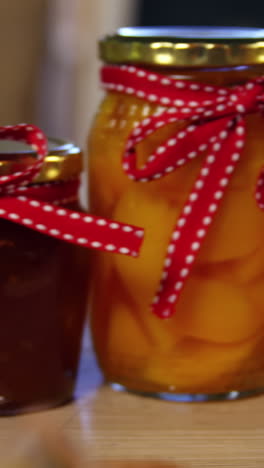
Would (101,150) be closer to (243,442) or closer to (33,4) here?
(243,442)

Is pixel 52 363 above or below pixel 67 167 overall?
below

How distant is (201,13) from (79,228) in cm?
125

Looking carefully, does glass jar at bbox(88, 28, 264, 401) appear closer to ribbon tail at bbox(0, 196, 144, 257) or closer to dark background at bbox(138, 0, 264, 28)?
ribbon tail at bbox(0, 196, 144, 257)

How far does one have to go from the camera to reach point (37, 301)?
1.99ft

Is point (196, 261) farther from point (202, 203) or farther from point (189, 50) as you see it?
point (189, 50)

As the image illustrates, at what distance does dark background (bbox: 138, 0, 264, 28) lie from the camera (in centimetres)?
173

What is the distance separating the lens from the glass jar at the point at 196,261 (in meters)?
0.63

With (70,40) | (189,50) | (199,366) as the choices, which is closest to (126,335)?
(199,366)

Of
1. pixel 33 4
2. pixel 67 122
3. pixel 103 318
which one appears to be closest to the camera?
pixel 103 318

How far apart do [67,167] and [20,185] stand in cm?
4

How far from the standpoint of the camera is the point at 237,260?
0.64 m

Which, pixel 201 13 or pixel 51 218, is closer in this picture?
pixel 51 218

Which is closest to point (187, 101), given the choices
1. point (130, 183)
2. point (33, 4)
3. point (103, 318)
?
point (130, 183)

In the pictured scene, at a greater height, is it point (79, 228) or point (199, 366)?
point (79, 228)
